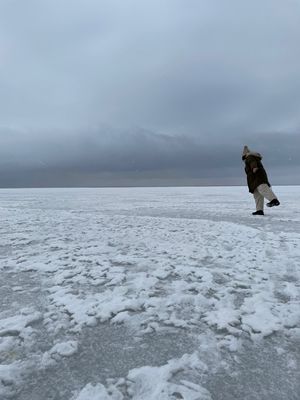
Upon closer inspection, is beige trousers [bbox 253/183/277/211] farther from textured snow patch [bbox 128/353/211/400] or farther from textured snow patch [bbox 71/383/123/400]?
textured snow patch [bbox 71/383/123/400]

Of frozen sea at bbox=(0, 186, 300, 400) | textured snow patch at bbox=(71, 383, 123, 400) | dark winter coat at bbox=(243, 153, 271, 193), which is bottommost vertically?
textured snow patch at bbox=(71, 383, 123, 400)

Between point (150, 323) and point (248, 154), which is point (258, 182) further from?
point (150, 323)

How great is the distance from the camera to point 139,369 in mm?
2342

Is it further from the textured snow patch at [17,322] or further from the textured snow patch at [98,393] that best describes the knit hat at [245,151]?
the textured snow patch at [98,393]

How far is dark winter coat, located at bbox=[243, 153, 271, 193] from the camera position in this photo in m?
12.2

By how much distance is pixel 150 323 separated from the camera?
3.05 meters

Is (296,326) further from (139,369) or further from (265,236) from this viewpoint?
(265,236)

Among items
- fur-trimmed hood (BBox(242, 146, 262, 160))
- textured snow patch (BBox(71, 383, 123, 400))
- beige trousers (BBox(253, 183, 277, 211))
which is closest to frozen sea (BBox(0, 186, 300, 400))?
textured snow patch (BBox(71, 383, 123, 400))

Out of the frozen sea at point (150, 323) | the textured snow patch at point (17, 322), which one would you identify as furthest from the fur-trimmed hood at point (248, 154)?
the textured snow patch at point (17, 322)

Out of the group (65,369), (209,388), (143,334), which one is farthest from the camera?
(143,334)

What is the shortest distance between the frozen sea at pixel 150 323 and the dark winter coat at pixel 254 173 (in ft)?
21.3

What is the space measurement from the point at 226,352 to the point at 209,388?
19.4 inches

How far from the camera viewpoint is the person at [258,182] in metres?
12.2

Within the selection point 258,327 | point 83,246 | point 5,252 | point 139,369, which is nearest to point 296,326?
point 258,327
